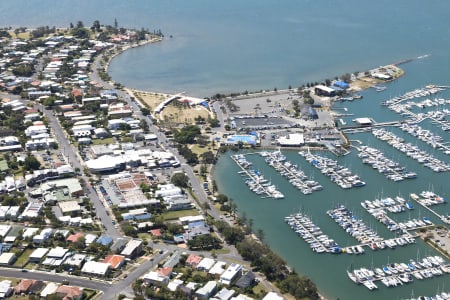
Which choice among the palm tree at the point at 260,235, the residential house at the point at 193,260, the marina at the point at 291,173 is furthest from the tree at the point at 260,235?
the marina at the point at 291,173

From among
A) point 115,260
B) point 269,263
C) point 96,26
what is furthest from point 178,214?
point 96,26

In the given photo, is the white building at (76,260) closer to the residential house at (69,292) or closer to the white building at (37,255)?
the white building at (37,255)

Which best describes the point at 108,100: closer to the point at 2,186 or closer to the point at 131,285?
the point at 2,186

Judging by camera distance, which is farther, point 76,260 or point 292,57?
point 292,57

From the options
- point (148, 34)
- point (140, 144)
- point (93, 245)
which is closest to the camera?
point (93, 245)

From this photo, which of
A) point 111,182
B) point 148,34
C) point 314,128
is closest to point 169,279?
point 111,182

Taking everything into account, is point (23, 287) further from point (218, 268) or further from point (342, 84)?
point (342, 84)
